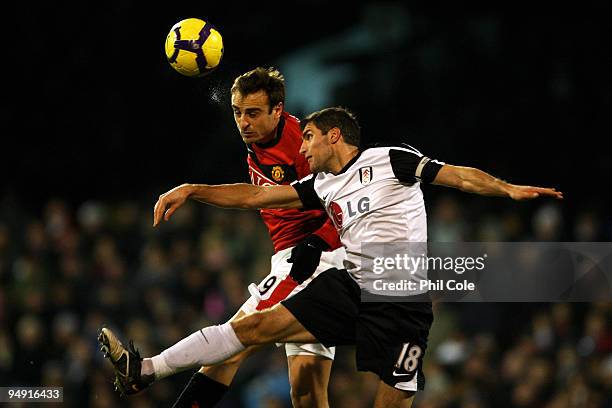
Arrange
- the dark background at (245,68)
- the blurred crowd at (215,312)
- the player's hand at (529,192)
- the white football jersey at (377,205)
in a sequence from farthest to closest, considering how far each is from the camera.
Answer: the dark background at (245,68) → the blurred crowd at (215,312) → the white football jersey at (377,205) → the player's hand at (529,192)

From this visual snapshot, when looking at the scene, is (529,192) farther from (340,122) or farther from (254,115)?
(254,115)

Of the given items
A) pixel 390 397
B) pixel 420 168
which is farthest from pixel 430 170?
pixel 390 397

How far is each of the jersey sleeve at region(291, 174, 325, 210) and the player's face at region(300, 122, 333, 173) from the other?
0.46ft

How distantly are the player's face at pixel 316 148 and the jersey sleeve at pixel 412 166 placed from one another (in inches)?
14.6

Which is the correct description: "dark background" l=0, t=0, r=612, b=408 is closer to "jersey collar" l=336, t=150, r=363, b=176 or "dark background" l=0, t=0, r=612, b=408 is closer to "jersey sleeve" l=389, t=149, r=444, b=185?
"jersey collar" l=336, t=150, r=363, b=176

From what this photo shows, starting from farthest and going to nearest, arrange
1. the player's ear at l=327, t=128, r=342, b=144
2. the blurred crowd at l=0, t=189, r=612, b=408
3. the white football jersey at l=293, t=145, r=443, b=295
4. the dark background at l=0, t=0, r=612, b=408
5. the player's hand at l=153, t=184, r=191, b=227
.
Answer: the dark background at l=0, t=0, r=612, b=408 < the blurred crowd at l=0, t=189, r=612, b=408 < the player's ear at l=327, t=128, r=342, b=144 < the white football jersey at l=293, t=145, r=443, b=295 < the player's hand at l=153, t=184, r=191, b=227

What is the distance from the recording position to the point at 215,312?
34.6 ft

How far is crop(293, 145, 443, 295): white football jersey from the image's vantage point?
20.5ft

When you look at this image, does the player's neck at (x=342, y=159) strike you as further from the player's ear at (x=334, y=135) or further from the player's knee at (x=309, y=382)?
the player's knee at (x=309, y=382)

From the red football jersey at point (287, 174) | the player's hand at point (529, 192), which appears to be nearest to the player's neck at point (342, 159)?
the red football jersey at point (287, 174)

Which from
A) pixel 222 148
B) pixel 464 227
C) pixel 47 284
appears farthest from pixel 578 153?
pixel 47 284

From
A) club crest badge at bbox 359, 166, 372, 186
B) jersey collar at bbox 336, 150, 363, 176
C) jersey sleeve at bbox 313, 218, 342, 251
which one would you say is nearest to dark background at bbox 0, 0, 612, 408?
jersey sleeve at bbox 313, 218, 342, 251

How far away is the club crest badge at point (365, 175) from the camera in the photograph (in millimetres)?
6297

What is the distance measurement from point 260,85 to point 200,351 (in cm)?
166
